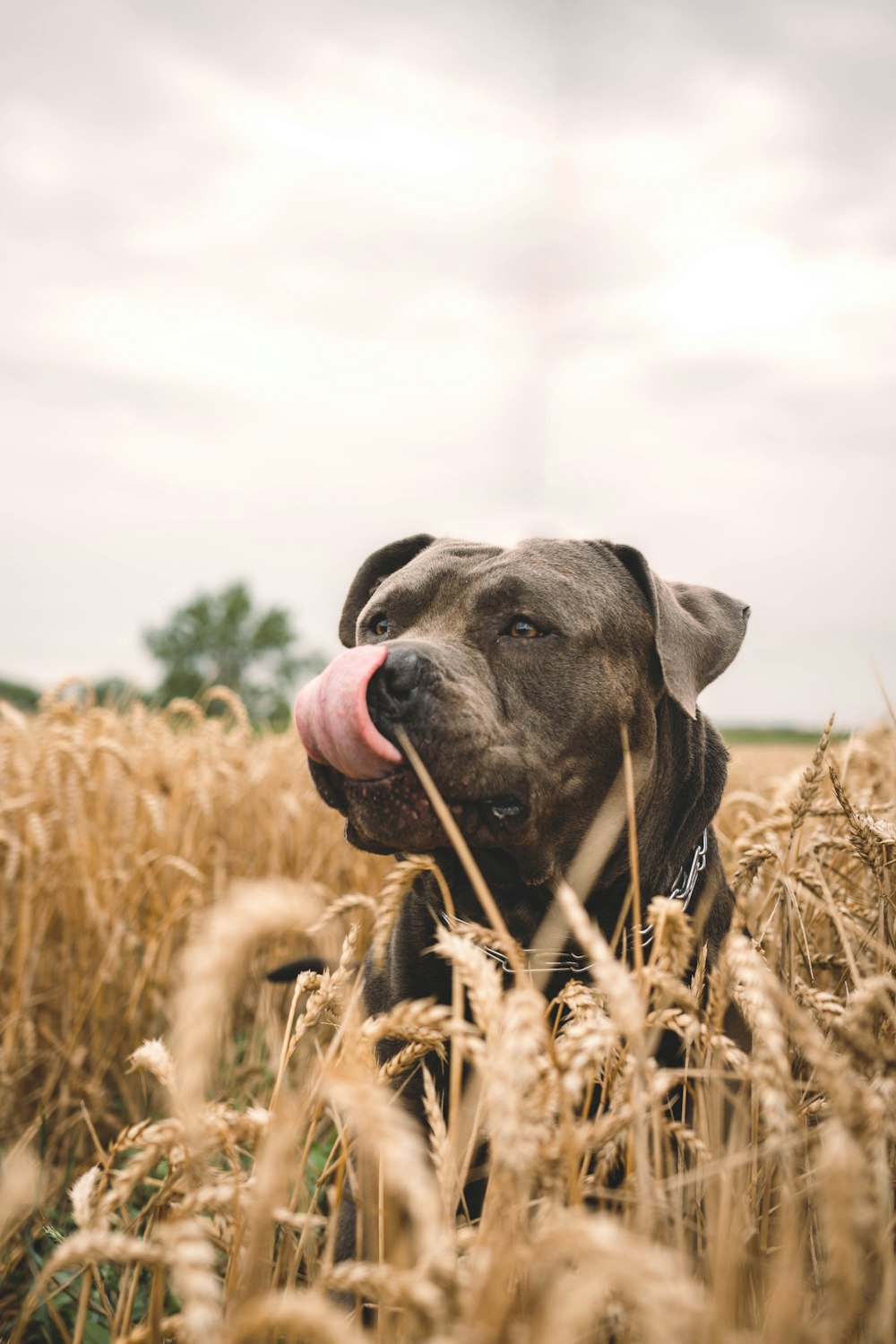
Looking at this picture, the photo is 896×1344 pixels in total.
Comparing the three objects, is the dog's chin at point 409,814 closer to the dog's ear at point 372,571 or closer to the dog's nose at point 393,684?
the dog's nose at point 393,684

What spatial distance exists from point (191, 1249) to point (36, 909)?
10.3 ft

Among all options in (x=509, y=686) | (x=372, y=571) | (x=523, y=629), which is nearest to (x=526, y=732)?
(x=509, y=686)

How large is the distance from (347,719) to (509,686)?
72 centimetres

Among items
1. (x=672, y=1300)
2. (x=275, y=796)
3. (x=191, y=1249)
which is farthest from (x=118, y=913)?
(x=672, y=1300)

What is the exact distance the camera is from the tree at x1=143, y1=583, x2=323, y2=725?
48.3m

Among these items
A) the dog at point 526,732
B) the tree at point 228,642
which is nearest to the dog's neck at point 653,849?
the dog at point 526,732

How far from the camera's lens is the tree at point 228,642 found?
48.3m

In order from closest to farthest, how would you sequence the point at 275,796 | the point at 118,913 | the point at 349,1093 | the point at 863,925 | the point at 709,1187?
1. the point at 349,1093
2. the point at 709,1187
3. the point at 863,925
4. the point at 118,913
5. the point at 275,796

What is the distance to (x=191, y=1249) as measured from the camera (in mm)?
862

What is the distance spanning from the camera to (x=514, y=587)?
2873mm

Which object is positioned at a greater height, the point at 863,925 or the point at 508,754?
the point at 508,754

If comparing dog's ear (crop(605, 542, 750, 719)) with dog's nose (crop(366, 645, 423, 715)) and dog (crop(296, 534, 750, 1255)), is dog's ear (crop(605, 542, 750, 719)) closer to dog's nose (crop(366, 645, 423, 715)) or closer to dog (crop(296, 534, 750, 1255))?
dog (crop(296, 534, 750, 1255))

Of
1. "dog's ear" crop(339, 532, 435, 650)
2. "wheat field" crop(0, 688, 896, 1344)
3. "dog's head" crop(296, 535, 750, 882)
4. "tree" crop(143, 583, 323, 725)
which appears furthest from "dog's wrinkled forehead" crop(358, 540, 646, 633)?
"tree" crop(143, 583, 323, 725)

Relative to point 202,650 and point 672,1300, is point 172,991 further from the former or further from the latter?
point 202,650
